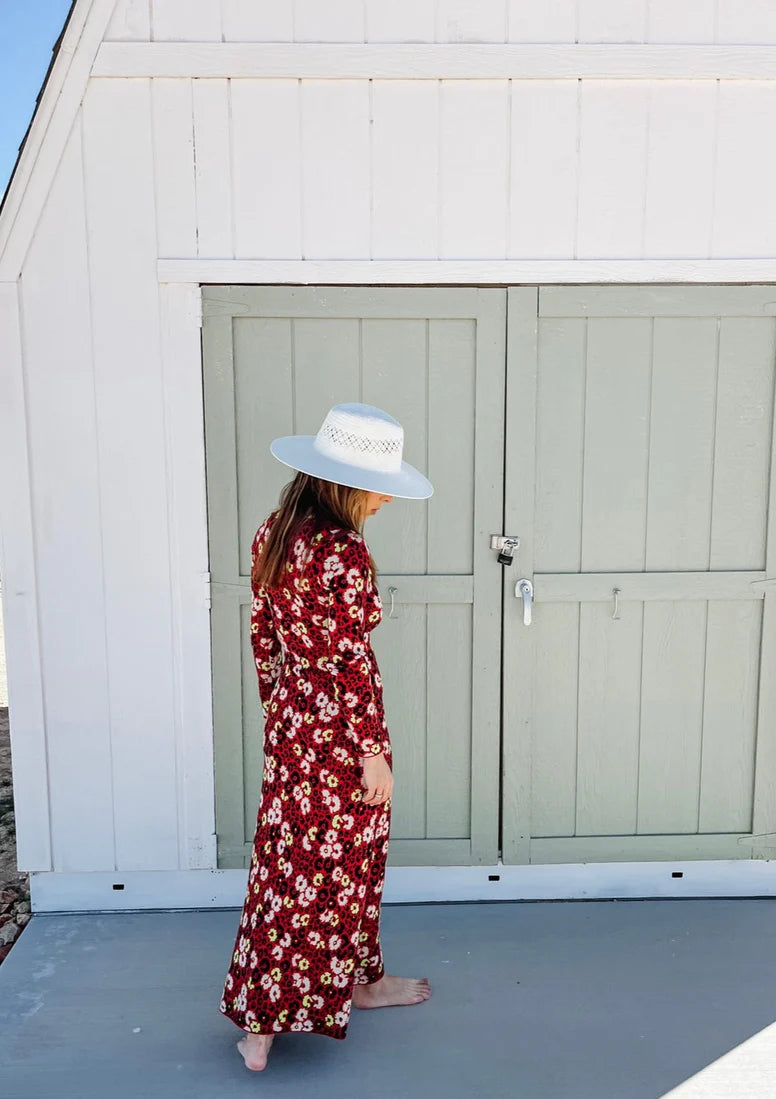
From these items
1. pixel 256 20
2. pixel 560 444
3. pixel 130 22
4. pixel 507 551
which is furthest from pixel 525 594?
pixel 130 22

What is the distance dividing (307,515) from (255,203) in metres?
1.23

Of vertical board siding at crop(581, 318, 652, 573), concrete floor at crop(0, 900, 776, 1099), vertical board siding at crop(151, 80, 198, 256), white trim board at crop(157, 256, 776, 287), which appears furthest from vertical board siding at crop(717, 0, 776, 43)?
concrete floor at crop(0, 900, 776, 1099)

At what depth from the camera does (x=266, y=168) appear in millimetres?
2887

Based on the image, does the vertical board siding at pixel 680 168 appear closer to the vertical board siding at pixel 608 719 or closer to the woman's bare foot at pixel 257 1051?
the vertical board siding at pixel 608 719

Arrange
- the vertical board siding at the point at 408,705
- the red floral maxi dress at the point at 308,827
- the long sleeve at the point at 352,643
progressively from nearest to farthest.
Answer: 1. the long sleeve at the point at 352,643
2. the red floral maxi dress at the point at 308,827
3. the vertical board siding at the point at 408,705

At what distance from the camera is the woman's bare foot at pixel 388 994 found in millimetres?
2635

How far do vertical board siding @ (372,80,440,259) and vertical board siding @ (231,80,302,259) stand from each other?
247mm

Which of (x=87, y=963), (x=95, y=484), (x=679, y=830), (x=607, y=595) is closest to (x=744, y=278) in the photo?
(x=607, y=595)

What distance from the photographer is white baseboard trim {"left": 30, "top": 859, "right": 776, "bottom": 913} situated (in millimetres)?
3178

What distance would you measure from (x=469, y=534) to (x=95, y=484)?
1209 mm

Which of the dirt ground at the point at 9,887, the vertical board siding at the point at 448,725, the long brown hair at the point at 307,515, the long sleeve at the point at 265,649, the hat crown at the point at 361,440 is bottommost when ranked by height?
the dirt ground at the point at 9,887

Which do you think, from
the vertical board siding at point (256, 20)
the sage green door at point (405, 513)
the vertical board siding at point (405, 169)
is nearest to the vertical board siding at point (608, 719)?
the sage green door at point (405, 513)

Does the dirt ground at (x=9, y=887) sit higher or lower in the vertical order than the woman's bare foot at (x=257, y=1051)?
lower

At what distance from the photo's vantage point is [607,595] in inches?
123
